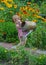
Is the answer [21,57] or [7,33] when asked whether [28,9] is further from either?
[21,57]

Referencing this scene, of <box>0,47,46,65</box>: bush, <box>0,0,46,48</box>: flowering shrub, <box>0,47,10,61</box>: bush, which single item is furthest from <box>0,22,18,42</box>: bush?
<box>0,47,46,65</box>: bush

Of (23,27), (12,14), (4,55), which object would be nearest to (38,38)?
(23,27)

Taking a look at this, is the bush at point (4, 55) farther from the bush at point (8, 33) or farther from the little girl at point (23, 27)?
the bush at point (8, 33)

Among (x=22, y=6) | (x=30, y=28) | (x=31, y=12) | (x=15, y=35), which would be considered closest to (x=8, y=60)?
(x=30, y=28)

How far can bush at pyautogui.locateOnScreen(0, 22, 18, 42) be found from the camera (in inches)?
277

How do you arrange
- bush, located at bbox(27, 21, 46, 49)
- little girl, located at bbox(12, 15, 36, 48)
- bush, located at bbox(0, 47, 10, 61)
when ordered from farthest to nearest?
bush, located at bbox(27, 21, 46, 49)
little girl, located at bbox(12, 15, 36, 48)
bush, located at bbox(0, 47, 10, 61)

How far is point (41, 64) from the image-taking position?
18.3ft

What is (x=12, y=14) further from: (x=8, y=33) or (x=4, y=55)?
(x=4, y=55)

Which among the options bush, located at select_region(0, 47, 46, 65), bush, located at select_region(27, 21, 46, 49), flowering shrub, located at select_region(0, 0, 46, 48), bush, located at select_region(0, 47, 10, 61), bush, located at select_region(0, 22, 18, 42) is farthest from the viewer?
flowering shrub, located at select_region(0, 0, 46, 48)

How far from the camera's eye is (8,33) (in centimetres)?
713

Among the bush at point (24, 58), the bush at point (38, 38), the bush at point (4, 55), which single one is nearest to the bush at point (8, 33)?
the bush at point (38, 38)

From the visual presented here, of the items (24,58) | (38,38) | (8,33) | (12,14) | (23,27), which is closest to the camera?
(24,58)

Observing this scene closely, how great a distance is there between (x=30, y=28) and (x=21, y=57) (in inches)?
34.6

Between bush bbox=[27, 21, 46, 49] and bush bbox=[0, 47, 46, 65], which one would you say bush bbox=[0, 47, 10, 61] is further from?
bush bbox=[27, 21, 46, 49]
